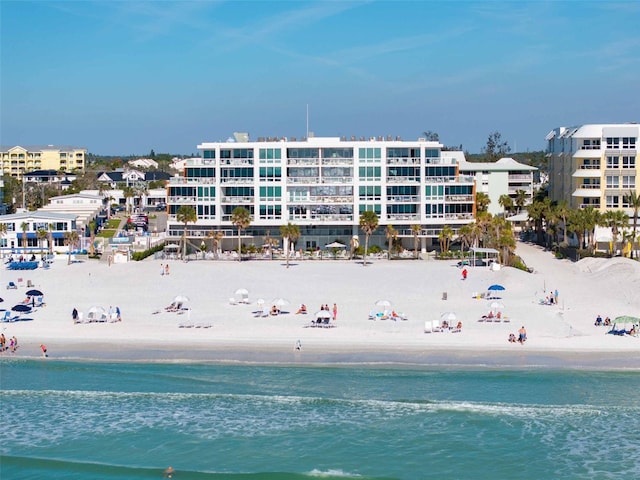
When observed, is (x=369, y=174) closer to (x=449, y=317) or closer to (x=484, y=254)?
(x=484, y=254)

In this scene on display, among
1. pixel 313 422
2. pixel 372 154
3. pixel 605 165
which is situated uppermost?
pixel 372 154

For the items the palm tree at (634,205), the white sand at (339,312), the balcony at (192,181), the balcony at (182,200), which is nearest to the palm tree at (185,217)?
the balcony at (182,200)

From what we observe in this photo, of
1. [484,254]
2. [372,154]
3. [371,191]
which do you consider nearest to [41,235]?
[371,191]

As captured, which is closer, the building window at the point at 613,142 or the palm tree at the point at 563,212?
the palm tree at the point at 563,212

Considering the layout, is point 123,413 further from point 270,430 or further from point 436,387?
point 436,387

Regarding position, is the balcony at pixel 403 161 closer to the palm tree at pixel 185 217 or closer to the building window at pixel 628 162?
the palm tree at pixel 185 217

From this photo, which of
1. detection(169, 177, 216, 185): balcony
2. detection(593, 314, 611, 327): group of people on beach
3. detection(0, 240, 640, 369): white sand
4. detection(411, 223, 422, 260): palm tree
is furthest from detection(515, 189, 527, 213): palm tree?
detection(593, 314, 611, 327): group of people on beach

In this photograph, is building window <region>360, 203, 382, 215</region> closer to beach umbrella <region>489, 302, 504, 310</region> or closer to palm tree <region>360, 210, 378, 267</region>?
palm tree <region>360, 210, 378, 267</region>
